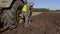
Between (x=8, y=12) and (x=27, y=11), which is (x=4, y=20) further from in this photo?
(x=27, y=11)

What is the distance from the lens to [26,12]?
45.6 feet

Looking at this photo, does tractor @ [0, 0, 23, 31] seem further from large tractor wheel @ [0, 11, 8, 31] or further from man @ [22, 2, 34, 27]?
man @ [22, 2, 34, 27]

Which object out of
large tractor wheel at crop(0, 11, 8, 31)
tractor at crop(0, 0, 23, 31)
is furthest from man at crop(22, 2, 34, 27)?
large tractor wheel at crop(0, 11, 8, 31)

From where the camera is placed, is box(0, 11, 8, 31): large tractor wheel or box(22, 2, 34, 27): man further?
box(0, 11, 8, 31): large tractor wheel

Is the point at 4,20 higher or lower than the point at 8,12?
lower

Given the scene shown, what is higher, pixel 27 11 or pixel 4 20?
pixel 27 11

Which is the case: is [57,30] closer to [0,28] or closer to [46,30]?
[46,30]

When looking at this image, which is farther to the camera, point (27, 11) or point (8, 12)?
point (8, 12)

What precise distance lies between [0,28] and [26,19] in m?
1.82

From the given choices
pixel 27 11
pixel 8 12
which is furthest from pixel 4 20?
pixel 27 11

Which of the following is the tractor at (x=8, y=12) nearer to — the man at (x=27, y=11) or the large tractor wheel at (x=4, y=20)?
the large tractor wheel at (x=4, y=20)

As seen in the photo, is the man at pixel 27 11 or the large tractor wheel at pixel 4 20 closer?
the man at pixel 27 11

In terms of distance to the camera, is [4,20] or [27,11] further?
[4,20]

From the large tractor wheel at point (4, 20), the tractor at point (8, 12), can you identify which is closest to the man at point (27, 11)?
the tractor at point (8, 12)
